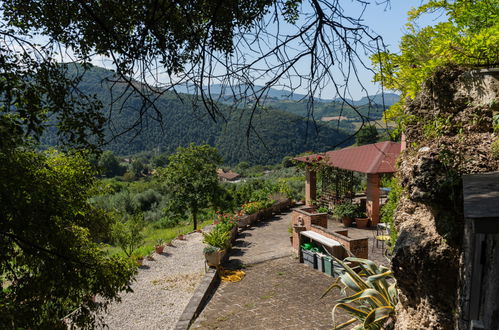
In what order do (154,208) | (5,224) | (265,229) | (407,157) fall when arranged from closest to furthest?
1. (5,224)
2. (407,157)
3. (265,229)
4. (154,208)

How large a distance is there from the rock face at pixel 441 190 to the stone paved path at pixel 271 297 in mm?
2951

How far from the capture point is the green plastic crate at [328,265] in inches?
370

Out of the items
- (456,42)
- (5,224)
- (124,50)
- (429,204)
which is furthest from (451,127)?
(5,224)

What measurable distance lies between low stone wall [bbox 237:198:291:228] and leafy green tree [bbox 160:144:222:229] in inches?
93.0

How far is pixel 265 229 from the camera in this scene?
589 inches

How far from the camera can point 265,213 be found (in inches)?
670

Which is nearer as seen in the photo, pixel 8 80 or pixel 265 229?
pixel 8 80

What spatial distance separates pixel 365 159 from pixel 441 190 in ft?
37.6

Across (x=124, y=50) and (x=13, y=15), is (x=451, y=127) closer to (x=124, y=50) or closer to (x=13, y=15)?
(x=124, y=50)

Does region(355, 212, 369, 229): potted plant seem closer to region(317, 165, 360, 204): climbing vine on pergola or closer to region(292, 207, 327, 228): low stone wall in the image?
region(317, 165, 360, 204): climbing vine on pergola

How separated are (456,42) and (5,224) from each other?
5.16m

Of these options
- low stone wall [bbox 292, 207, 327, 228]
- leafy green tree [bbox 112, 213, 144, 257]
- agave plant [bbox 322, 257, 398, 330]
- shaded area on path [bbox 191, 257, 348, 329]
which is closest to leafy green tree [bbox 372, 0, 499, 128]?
agave plant [bbox 322, 257, 398, 330]

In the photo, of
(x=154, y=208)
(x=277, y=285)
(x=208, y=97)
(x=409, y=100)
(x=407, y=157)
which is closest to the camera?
(x=208, y=97)

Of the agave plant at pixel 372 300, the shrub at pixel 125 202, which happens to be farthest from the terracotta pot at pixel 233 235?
the shrub at pixel 125 202
